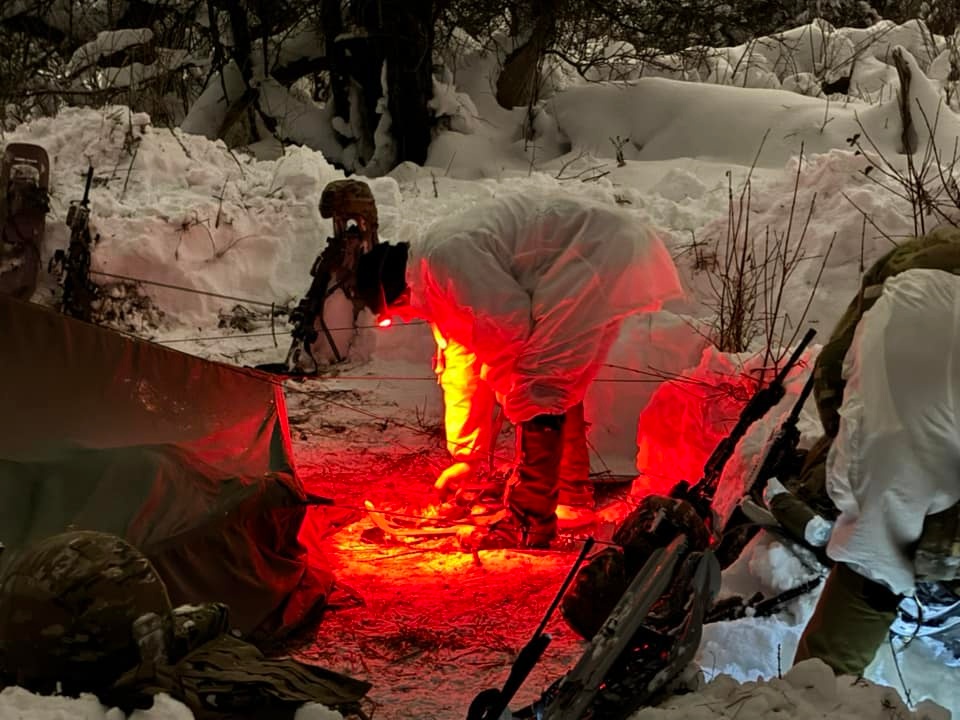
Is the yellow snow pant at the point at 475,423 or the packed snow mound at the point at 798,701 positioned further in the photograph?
the yellow snow pant at the point at 475,423

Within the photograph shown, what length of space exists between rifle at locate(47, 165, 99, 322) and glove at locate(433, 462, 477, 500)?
11.9 ft

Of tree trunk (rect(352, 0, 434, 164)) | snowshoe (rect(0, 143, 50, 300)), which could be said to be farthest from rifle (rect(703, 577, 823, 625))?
tree trunk (rect(352, 0, 434, 164))

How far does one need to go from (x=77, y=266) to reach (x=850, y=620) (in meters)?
6.42

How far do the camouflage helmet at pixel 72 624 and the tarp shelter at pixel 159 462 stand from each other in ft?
3.41

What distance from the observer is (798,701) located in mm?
1910

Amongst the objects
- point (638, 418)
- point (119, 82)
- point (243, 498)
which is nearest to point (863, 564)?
point (243, 498)

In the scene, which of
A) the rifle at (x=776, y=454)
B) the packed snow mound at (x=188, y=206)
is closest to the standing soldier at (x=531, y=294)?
the rifle at (x=776, y=454)

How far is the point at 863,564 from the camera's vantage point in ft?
7.64

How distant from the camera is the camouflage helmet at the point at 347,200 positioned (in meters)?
6.67

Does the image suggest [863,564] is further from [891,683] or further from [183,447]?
[183,447]

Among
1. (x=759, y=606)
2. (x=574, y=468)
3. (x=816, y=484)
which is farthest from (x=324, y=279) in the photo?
(x=816, y=484)

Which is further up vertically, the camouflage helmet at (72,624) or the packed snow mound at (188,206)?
the packed snow mound at (188,206)

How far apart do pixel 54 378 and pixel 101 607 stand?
2222mm

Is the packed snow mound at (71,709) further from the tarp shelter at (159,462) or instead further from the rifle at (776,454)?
the rifle at (776,454)
